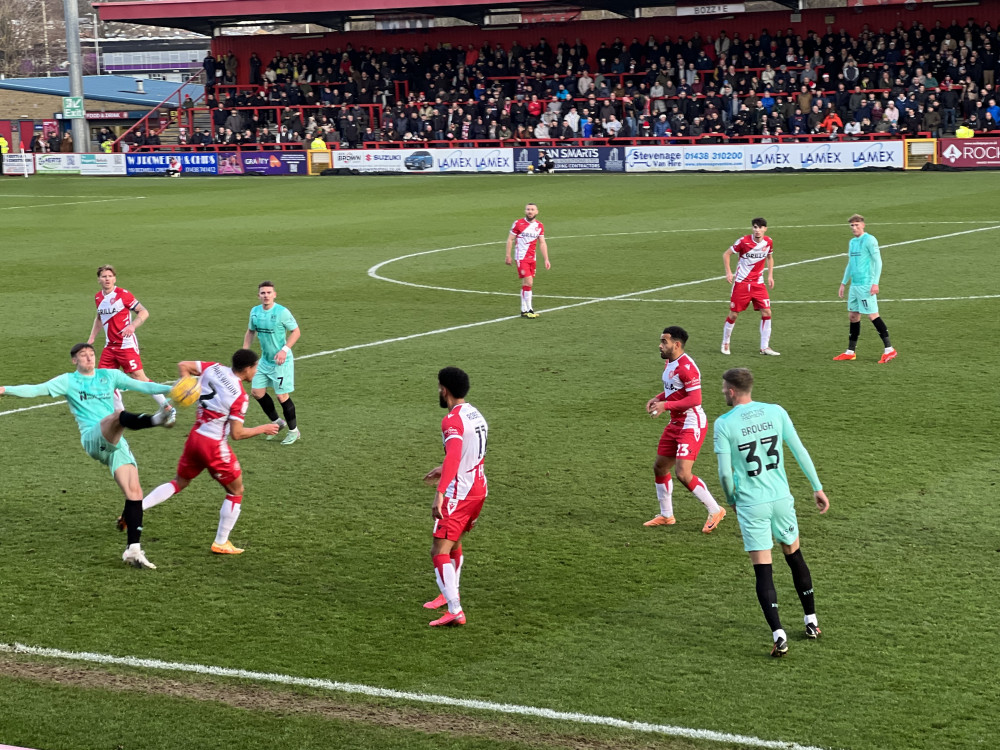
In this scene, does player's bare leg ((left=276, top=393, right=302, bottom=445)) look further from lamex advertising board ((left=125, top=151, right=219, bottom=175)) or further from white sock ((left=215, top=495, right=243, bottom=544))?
lamex advertising board ((left=125, top=151, right=219, bottom=175))

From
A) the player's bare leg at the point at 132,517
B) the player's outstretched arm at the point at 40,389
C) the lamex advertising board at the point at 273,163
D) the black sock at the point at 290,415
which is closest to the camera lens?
the player's outstretched arm at the point at 40,389

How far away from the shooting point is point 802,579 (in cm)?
850

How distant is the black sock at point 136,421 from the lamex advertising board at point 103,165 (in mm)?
54111

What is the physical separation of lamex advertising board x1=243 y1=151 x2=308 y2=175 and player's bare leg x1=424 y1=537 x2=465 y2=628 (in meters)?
49.7

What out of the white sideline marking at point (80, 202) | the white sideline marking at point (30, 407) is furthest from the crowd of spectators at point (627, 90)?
the white sideline marking at point (30, 407)

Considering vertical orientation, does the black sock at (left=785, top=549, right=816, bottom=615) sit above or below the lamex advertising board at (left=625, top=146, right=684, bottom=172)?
below

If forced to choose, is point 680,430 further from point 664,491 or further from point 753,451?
point 753,451

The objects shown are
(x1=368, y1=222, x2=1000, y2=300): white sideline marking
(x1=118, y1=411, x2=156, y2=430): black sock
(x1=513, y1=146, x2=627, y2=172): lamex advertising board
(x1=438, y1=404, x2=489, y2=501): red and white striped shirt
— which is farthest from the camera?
(x1=513, y1=146, x2=627, y2=172): lamex advertising board

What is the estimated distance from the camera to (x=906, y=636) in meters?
8.58

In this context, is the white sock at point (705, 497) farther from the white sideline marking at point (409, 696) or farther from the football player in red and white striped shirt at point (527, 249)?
the football player in red and white striped shirt at point (527, 249)

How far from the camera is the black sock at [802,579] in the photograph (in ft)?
27.9

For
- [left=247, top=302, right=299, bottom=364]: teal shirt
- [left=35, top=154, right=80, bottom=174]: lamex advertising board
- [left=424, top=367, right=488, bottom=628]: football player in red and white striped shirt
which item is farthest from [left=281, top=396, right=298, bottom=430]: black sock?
[left=35, top=154, right=80, bottom=174]: lamex advertising board

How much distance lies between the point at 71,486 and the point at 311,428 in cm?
291

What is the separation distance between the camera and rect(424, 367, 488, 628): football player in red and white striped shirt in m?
8.68
